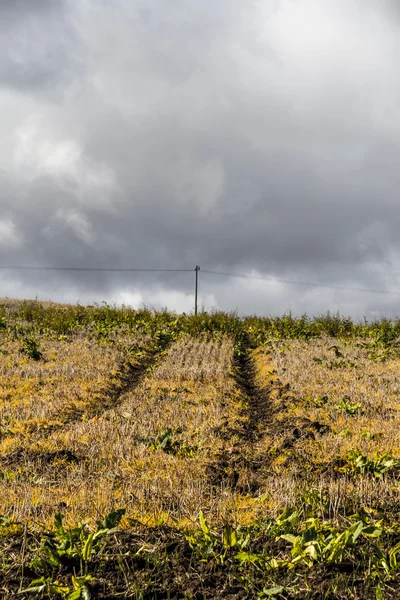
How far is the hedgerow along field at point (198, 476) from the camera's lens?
5.06m

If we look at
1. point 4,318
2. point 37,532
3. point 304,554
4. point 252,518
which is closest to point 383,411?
point 252,518

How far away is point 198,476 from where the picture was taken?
26.2 feet

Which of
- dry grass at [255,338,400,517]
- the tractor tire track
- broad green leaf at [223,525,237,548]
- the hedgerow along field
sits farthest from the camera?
the tractor tire track

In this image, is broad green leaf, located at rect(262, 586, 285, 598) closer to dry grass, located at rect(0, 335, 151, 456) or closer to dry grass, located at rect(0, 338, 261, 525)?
dry grass, located at rect(0, 338, 261, 525)

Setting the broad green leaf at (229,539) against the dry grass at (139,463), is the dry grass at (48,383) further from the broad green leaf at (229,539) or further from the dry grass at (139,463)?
the broad green leaf at (229,539)

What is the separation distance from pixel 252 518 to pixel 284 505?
52cm

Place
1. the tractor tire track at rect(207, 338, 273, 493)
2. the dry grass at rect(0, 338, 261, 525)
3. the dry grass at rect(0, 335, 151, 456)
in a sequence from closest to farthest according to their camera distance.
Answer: the dry grass at rect(0, 338, 261, 525) < the tractor tire track at rect(207, 338, 273, 493) < the dry grass at rect(0, 335, 151, 456)

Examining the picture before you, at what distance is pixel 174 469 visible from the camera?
8.34 m

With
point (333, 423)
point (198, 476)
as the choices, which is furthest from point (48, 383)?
point (198, 476)

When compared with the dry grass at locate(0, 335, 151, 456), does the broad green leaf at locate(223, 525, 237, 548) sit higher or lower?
lower

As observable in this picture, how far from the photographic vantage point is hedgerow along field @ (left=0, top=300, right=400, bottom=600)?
5059mm

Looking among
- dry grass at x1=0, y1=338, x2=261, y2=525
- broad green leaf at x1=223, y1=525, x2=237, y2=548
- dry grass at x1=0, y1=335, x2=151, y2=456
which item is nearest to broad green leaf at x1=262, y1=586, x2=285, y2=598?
broad green leaf at x1=223, y1=525, x2=237, y2=548

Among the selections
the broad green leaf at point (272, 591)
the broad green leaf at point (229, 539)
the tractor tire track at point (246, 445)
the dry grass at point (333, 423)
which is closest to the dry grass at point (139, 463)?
the tractor tire track at point (246, 445)

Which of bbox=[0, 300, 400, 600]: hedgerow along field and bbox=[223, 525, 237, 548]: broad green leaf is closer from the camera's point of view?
bbox=[0, 300, 400, 600]: hedgerow along field
